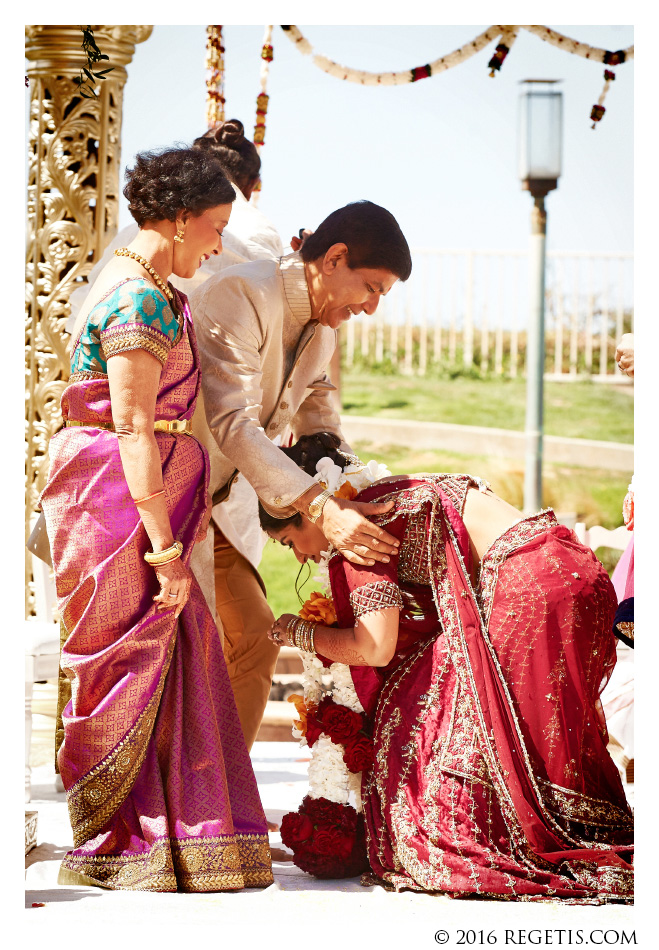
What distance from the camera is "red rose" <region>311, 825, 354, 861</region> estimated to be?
2.87 meters

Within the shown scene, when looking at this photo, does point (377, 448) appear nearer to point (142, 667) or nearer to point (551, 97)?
point (551, 97)

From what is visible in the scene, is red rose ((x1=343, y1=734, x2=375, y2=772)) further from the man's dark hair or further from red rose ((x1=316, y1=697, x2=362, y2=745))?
the man's dark hair

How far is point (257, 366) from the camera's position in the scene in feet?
10.3

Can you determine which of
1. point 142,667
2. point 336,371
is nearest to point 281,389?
point 142,667

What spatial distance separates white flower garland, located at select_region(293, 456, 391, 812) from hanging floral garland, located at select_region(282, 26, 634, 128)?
2.35 meters

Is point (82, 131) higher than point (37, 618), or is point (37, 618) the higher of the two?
point (82, 131)

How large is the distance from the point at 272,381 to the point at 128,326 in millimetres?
764

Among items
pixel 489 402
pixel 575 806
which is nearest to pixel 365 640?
pixel 575 806

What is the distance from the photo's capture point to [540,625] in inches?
108

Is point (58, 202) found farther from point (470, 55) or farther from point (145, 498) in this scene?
point (145, 498)

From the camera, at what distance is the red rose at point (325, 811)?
2.91 m

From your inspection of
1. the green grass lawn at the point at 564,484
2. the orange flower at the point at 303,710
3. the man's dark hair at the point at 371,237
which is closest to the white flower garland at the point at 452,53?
the man's dark hair at the point at 371,237
